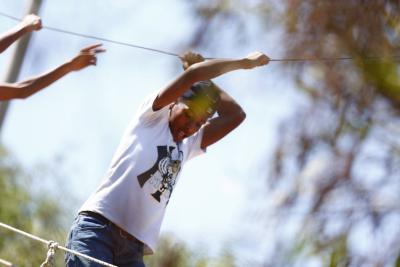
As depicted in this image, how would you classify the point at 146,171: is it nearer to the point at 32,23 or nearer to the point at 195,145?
the point at 195,145

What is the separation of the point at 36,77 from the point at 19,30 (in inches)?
9.5

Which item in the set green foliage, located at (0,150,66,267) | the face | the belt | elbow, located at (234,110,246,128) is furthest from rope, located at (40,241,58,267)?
green foliage, located at (0,150,66,267)

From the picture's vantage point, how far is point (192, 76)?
5.07 metres

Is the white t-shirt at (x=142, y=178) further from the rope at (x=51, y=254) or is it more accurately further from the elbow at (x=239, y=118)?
the elbow at (x=239, y=118)

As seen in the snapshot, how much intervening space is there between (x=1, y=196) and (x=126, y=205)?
11.4 m

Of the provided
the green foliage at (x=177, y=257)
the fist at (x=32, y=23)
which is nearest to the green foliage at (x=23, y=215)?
the green foliage at (x=177, y=257)

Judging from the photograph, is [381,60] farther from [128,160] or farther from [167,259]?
[167,259]

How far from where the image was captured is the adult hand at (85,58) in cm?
564

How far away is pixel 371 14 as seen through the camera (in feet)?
23.7

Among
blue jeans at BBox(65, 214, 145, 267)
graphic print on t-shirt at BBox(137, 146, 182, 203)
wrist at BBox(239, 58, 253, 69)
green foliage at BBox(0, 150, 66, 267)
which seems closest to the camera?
blue jeans at BBox(65, 214, 145, 267)

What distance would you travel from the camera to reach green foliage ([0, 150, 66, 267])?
44.7ft

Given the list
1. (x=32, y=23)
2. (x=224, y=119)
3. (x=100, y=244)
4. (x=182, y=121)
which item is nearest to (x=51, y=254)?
(x=100, y=244)

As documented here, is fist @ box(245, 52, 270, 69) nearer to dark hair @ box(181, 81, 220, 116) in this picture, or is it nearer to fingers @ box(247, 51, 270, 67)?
fingers @ box(247, 51, 270, 67)

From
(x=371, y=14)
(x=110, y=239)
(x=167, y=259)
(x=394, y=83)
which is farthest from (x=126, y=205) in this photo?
(x=167, y=259)
